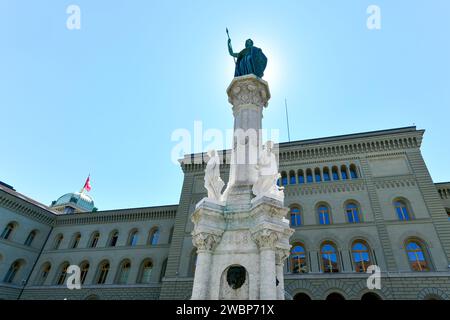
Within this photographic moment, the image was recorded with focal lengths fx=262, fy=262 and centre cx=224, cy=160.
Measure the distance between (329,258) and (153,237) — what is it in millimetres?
20057

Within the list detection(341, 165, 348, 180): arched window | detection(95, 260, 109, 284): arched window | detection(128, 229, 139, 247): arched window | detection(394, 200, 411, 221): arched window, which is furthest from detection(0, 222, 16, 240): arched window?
detection(394, 200, 411, 221): arched window

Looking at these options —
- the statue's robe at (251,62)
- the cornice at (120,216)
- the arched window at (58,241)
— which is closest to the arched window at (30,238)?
the arched window at (58,241)

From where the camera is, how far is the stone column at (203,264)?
545 cm

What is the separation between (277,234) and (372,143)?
25.1 metres

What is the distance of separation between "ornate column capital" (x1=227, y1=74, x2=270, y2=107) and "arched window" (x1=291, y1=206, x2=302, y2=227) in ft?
60.0

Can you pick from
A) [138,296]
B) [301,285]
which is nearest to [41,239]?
[138,296]

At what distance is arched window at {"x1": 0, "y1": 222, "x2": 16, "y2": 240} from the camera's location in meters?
30.6

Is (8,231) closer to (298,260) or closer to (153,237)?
(153,237)

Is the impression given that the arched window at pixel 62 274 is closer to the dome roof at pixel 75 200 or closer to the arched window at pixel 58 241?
the arched window at pixel 58 241

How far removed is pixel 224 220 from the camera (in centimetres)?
632

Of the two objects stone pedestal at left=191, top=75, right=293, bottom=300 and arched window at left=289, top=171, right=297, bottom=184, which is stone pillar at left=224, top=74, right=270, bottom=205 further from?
arched window at left=289, top=171, right=297, bottom=184

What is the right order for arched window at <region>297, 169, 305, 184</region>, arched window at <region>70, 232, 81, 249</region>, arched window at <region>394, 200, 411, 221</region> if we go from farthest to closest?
1. arched window at <region>70, 232, 81, 249</region>
2. arched window at <region>297, 169, 305, 184</region>
3. arched window at <region>394, 200, 411, 221</region>

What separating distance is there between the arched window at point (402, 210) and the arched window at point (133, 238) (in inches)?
1099

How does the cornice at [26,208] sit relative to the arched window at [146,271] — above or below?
above
